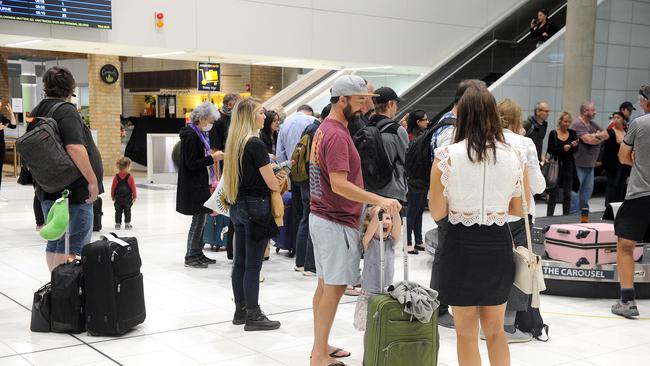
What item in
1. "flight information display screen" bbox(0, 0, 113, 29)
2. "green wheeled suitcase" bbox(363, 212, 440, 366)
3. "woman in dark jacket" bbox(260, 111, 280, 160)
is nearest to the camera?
"green wheeled suitcase" bbox(363, 212, 440, 366)

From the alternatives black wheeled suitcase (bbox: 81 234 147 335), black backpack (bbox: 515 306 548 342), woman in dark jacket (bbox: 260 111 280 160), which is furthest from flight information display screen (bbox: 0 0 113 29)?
black backpack (bbox: 515 306 548 342)

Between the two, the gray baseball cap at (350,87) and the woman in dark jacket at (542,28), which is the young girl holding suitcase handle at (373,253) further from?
the woman in dark jacket at (542,28)

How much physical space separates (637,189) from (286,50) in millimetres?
9152

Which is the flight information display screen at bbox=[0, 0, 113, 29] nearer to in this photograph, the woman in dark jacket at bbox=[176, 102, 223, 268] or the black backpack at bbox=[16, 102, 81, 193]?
the woman in dark jacket at bbox=[176, 102, 223, 268]

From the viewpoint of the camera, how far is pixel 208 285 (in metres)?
6.55

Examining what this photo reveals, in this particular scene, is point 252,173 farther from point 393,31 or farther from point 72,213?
point 393,31

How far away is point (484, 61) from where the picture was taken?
16.0 metres

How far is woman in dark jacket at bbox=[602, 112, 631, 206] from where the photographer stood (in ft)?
35.7

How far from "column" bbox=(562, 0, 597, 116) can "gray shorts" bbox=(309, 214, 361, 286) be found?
10.8 m

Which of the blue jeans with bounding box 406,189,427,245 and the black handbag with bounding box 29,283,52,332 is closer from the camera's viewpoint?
the black handbag with bounding box 29,283,52,332

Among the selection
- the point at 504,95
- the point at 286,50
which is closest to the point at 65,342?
the point at 286,50

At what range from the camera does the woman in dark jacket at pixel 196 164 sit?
6992 millimetres

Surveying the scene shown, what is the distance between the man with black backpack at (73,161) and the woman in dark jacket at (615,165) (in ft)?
26.6

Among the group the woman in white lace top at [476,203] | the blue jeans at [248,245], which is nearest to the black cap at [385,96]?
the blue jeans at [248,245]
